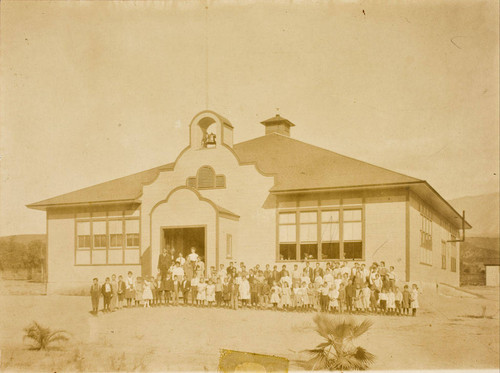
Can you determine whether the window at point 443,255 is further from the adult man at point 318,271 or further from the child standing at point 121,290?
the child standing at point 121,290

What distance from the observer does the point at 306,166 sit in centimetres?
891

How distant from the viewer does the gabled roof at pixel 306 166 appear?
8.39 m

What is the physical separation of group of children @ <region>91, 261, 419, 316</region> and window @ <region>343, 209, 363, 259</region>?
165 millimetres

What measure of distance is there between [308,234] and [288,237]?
1.01 ft

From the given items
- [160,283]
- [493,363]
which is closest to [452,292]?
[493,363]

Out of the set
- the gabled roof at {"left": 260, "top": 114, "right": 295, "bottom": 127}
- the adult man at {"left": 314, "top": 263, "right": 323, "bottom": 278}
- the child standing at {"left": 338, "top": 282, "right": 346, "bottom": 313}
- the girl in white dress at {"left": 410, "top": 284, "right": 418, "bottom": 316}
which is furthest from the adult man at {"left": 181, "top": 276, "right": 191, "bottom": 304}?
the girl in white dress at {"left": 410, "top": 284, "right": 418, "bottom": 316}

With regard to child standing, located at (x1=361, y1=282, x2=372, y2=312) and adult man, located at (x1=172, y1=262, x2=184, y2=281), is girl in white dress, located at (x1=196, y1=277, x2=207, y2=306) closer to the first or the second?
adult man, located at (x1=172, y1=262, x2=184, y2=281)

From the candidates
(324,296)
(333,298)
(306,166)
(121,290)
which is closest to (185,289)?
(121,290)

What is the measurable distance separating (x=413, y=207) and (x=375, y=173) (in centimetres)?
68

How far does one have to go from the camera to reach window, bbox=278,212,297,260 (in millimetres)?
8961

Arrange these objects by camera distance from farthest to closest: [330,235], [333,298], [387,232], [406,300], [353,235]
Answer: [330,235] → [353,235] → [333,298] → [387,232] → [406,300]

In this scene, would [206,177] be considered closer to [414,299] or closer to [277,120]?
[277,120]

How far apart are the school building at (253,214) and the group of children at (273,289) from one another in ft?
0.58

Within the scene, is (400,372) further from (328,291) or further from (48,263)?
(48,263)
